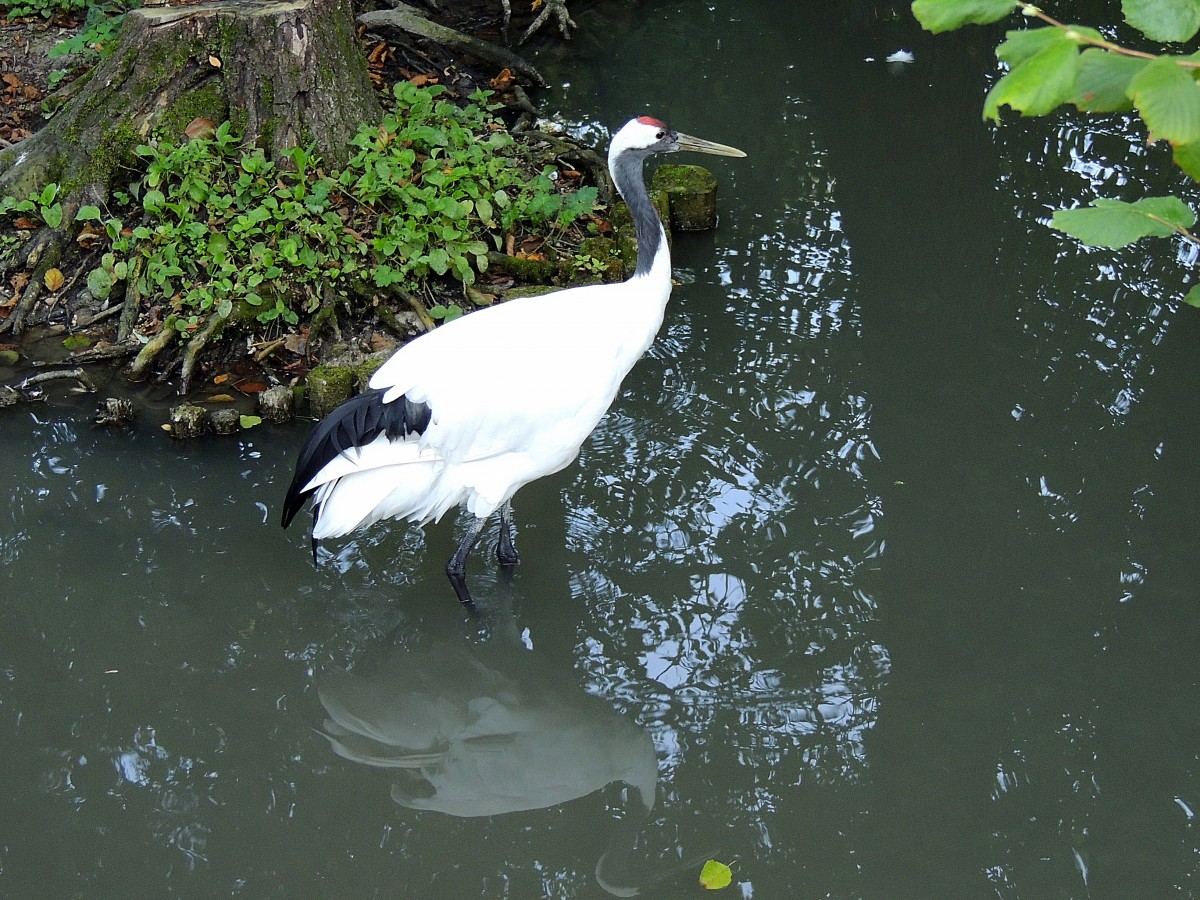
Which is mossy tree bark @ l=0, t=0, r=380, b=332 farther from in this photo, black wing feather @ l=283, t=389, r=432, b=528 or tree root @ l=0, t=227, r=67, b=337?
black wing feather @ l=283, t=389, r=432, b=528

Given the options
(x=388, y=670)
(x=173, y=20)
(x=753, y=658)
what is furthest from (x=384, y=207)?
(x=753, y=658)

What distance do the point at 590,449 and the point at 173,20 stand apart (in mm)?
2593

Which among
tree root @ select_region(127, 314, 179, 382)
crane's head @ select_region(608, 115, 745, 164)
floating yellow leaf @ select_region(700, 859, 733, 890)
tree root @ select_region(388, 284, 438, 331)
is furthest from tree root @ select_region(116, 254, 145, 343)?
floating yellow leaf @ select_region(700, 859, 733, 890)

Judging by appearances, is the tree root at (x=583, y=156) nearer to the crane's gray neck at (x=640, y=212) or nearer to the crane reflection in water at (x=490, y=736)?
the crane's gray neck at (x=640, y=212)

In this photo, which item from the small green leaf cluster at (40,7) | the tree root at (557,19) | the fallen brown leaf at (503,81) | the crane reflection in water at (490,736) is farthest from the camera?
the tree root at (557,19)

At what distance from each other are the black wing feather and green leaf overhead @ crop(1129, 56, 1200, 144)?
2556 mm

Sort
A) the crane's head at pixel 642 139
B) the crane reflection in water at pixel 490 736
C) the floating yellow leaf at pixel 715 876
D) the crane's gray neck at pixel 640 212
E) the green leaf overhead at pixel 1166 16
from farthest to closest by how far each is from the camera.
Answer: the crane's head at pixel 642 139
the crane's gray neck at pixel 640 212
the crane reflection in water at pixel 490 736
the floating yellow leaf at pixel 715 876
the green leaf overhead at pixel 1166 16

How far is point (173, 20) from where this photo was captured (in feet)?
15.9

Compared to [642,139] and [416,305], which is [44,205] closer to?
[416,305]

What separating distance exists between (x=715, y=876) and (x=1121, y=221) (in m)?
2.00

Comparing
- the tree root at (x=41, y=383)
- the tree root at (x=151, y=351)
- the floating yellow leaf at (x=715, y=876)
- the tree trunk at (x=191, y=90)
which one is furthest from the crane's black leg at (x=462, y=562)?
the tree trunk at (x=191, y=90)

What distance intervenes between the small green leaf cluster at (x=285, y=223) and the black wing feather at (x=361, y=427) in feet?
4.05

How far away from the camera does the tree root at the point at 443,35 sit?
6.53m

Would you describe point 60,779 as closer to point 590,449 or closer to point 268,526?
point 268,526
